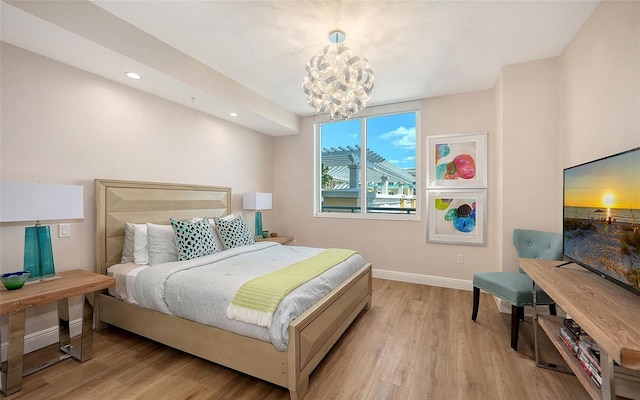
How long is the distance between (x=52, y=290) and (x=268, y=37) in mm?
2583

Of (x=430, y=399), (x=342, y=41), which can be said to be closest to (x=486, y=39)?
(x=342, y=41)

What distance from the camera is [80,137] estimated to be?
2.51 metres

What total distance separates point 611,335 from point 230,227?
124 inches

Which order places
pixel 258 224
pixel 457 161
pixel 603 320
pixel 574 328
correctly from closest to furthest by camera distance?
pixel 603 320 → pixel 574 328 → pixel 457 161 → pixel 258 224

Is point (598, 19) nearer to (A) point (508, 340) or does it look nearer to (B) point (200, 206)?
(A) point (508, 340)

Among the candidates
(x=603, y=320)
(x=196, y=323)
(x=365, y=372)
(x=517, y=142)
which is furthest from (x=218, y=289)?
(x=517, y=142)

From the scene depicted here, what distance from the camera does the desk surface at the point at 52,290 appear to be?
170cm

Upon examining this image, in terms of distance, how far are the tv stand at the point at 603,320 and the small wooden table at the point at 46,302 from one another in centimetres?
299

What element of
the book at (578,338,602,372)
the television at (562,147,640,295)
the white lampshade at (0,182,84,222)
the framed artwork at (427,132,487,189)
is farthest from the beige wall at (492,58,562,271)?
the white lampshade at (0,182,84,222)

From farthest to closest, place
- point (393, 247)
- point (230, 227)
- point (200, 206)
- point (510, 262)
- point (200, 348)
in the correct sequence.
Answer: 1. point (393, 247)
2. point (200, 206)
3. point (230, 227)
4. point (510, 262)
5. point (200, 348)

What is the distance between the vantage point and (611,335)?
1038mm

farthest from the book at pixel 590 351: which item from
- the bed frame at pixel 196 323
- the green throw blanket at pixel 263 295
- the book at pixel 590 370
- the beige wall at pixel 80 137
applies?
the beige wall at pixel 80 137

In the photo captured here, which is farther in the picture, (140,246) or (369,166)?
(369,166)

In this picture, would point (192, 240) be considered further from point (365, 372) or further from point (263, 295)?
point (365, 372)
